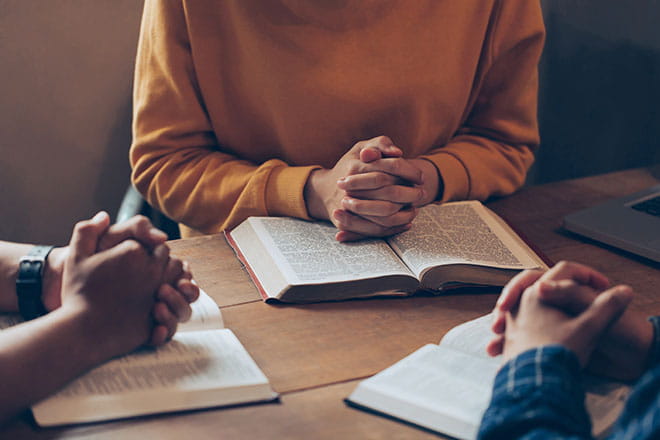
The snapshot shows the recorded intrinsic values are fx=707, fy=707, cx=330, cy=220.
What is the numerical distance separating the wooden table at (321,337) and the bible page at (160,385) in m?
0.01

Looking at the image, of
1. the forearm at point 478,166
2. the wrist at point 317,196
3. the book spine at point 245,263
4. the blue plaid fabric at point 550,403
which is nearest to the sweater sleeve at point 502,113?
the forearm at point 478,166

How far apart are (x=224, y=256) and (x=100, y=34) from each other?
0.91 m

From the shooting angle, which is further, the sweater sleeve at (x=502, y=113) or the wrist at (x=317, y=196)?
the sweater sleeve at (x=502, y=113)

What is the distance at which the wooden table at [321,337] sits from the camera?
658mm

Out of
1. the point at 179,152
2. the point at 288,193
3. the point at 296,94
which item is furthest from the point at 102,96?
the point at 288,193

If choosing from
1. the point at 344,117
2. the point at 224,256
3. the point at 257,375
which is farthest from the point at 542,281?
the point at 344,117

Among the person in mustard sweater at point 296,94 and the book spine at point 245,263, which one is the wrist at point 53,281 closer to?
the book spine at point 245,263

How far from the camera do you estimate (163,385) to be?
2.29 ft

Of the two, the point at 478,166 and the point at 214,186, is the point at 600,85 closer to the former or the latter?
the point at 478,166

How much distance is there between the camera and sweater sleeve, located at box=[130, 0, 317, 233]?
1.18 m

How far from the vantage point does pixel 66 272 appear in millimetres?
773

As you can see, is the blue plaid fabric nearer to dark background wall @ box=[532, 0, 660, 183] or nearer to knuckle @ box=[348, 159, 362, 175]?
knuckle @ box=[348, 159, 362, 175]

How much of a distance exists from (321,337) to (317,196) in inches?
12.8

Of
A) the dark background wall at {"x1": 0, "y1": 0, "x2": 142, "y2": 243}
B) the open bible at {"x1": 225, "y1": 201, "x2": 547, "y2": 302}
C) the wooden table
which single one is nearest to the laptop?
the wooden table
